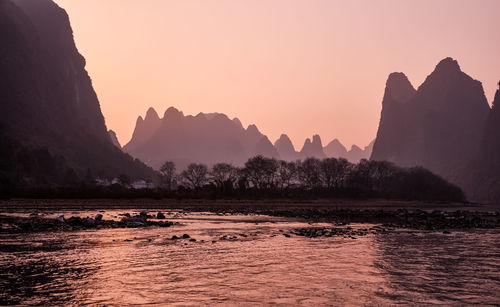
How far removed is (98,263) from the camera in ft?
66.5

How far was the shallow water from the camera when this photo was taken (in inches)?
572

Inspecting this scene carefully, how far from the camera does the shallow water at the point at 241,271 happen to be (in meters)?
14.5

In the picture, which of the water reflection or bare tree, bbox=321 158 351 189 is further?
bare tree, bbox=321 158 351 189

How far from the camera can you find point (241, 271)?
1902 centimetres

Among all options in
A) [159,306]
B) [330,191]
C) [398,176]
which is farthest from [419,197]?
[159,306]

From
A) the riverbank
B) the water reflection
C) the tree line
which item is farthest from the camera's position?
the tree line

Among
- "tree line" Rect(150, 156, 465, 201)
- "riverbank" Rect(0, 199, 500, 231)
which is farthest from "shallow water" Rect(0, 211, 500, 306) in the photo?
"tree line" Rect(150, 156, 465, 201)

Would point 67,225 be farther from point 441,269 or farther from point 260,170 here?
point 260,170

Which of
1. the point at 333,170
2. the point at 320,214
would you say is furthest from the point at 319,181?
the point at 320,214

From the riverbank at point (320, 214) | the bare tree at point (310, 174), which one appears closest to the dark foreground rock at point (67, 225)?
the riverbank at point (320, 214)

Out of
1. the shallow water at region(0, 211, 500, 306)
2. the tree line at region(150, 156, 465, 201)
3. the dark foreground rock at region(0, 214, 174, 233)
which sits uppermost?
the tree line at region(150, 156, 465, 201)

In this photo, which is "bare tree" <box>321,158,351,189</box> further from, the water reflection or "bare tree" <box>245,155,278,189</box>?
the water reflection

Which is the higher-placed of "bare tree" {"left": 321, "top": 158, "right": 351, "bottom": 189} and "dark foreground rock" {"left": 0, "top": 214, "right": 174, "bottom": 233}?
"bare tree" {"left": 321, "top": 158, "right": 351, "bottom": 189}

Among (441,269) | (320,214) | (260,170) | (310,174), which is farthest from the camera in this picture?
(310,174)
